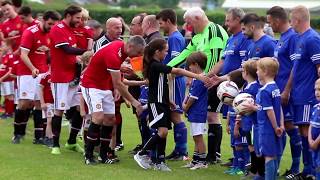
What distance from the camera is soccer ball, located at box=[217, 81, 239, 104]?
9.48 meters

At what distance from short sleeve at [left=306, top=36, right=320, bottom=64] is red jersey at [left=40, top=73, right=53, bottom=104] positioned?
5.17 m

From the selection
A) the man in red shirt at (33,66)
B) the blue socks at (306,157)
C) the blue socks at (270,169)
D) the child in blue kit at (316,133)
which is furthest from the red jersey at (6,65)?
the child in blue kit at (316,133)

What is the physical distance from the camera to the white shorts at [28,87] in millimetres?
12664

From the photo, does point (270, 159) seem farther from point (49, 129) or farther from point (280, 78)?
point (49, 129)

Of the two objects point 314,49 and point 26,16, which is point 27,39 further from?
point 314,49

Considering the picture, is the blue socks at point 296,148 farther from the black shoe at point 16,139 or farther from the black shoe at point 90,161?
the black shoe at point 16,139

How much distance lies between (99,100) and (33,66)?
2306 millimetres

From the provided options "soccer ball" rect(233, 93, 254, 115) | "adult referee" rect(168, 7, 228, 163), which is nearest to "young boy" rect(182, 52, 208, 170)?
"adult referee" rect(168, 7, 228, 163)

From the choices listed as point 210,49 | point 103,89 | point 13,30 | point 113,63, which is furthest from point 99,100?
point 13,30

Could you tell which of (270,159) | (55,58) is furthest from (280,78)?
(55,58)

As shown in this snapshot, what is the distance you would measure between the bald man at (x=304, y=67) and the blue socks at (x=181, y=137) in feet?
8.44

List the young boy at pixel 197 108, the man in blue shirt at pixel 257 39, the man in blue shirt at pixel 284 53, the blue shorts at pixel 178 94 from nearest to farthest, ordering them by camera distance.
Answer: the man in blue shirt at pixel 284 53, the man in blue shirt at pixel 257 39, the young boy at pixel 197 108, the blue shorts at pixel 178 94

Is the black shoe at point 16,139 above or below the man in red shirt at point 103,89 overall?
below

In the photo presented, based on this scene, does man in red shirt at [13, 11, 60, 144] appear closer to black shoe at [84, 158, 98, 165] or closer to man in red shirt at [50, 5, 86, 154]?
man in red shirt at [50, 5, 86, 154]
